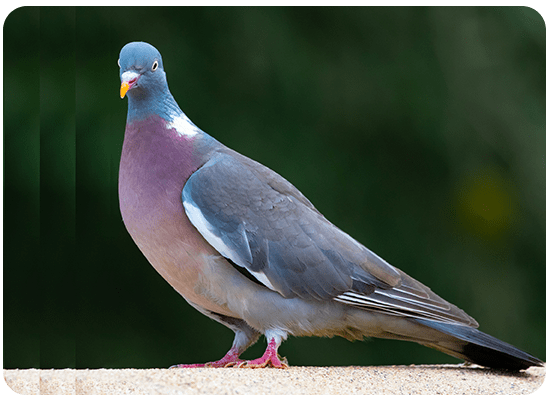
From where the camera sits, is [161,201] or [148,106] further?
[148,106]

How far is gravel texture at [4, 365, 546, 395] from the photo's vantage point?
3.54m

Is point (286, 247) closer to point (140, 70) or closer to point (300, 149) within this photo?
point (300, 149)

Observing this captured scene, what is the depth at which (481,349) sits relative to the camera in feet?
14.1

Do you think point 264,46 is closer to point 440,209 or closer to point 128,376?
point 440,209

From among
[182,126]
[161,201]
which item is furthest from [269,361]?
[182,126]

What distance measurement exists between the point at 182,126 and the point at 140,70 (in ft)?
1.44

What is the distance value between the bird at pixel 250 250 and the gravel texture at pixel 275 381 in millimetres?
183

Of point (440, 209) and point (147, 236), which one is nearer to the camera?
point (147, 236)

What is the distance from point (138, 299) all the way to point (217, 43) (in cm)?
198

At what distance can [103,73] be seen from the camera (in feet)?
14.6

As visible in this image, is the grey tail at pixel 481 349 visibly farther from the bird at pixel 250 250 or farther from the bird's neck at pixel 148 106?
the bird's neck at pixel 148 106

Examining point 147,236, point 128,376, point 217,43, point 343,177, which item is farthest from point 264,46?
point 128,376

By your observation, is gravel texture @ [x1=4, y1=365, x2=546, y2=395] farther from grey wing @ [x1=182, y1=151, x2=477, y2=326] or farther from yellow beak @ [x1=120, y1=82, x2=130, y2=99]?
yellow beak @ [x1=120, y1=82, x2=130, y2=99]

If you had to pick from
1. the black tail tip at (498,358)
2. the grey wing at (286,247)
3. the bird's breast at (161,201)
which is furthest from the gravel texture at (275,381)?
the bird's breast at (161,201)
